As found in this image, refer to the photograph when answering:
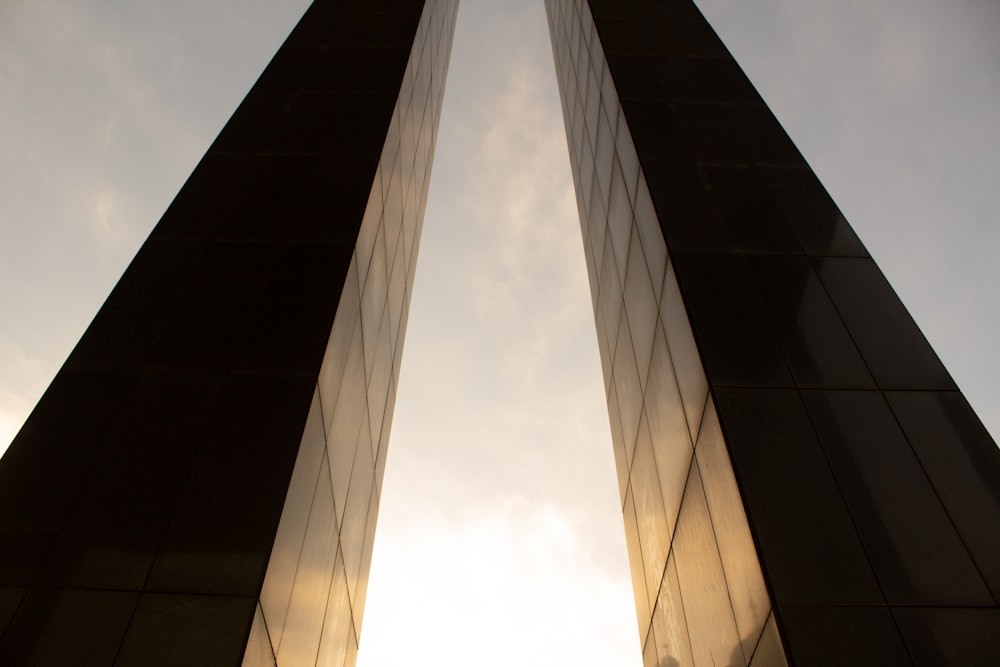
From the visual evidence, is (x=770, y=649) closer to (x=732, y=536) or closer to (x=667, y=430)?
(x=732, y=536)

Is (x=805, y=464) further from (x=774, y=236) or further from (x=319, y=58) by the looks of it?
(x=319, y=58)

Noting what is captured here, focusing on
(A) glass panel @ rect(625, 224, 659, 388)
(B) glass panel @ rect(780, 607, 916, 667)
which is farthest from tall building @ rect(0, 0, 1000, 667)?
(A) glass panel @ rect(625, 224, 659, 388)

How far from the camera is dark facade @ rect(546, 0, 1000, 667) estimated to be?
28.1 feet

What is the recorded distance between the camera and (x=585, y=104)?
24109 millimetres

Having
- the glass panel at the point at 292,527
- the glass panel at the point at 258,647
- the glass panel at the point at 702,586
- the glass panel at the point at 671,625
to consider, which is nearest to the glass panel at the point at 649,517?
the glass panel at the point at 671,625

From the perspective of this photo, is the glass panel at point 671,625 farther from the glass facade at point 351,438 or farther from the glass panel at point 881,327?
the glass facade at point 351,438

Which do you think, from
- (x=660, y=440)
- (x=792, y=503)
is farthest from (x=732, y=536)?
(x=660, y=440)

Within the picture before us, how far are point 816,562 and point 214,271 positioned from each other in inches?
450

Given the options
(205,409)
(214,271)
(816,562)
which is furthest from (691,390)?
(214,271)

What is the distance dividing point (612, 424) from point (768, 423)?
9.05 metres

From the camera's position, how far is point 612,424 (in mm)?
19281

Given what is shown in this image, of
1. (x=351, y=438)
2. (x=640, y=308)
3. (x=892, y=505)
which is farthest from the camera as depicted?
(x=640, y=308)

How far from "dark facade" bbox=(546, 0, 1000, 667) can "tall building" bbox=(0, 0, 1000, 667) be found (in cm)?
4

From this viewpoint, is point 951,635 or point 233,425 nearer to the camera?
point 951,635
